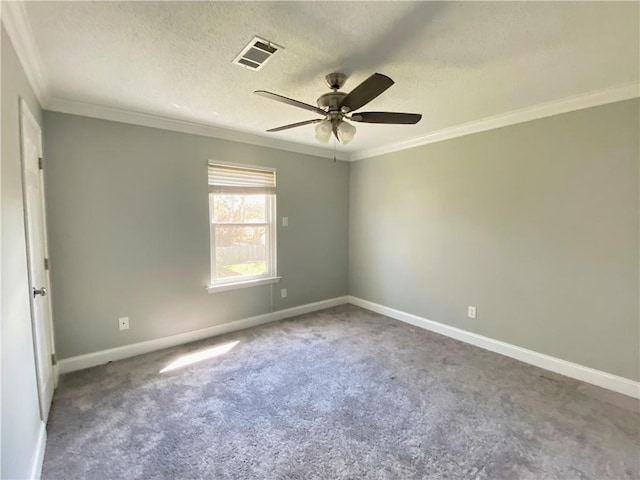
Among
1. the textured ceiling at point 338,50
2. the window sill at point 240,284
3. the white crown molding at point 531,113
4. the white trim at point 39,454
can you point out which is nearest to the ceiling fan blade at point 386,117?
the textured ceiling at point 338,50

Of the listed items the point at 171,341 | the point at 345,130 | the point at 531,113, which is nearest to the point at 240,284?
the point at 171,341

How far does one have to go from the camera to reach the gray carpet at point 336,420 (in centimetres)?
171

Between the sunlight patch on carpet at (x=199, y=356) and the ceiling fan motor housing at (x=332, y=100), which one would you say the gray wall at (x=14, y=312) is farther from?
the ceiling fan motor housing at (x=332, y=100)

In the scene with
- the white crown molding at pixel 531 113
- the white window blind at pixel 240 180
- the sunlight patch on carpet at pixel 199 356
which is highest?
the white crown molding at pixel 531 113

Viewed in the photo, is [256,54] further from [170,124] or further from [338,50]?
[170,124]

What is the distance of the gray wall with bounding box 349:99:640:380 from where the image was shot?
2.42 metres

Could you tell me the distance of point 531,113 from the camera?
9.21 ft

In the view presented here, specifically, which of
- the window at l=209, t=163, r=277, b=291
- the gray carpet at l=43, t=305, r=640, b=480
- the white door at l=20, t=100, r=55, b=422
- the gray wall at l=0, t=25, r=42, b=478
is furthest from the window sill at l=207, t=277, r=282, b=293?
the gray wall at l=0, t=25, r=42, b=478

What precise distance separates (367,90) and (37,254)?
8.35 feet

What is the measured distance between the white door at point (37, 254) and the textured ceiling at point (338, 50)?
0.48m

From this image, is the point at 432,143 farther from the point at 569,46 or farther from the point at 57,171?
the point at 57,171

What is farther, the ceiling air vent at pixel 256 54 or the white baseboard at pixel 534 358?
the white baseboard at pixel 534 358

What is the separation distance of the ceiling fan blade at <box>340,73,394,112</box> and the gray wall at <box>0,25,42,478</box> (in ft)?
5.82

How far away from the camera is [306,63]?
199cm
